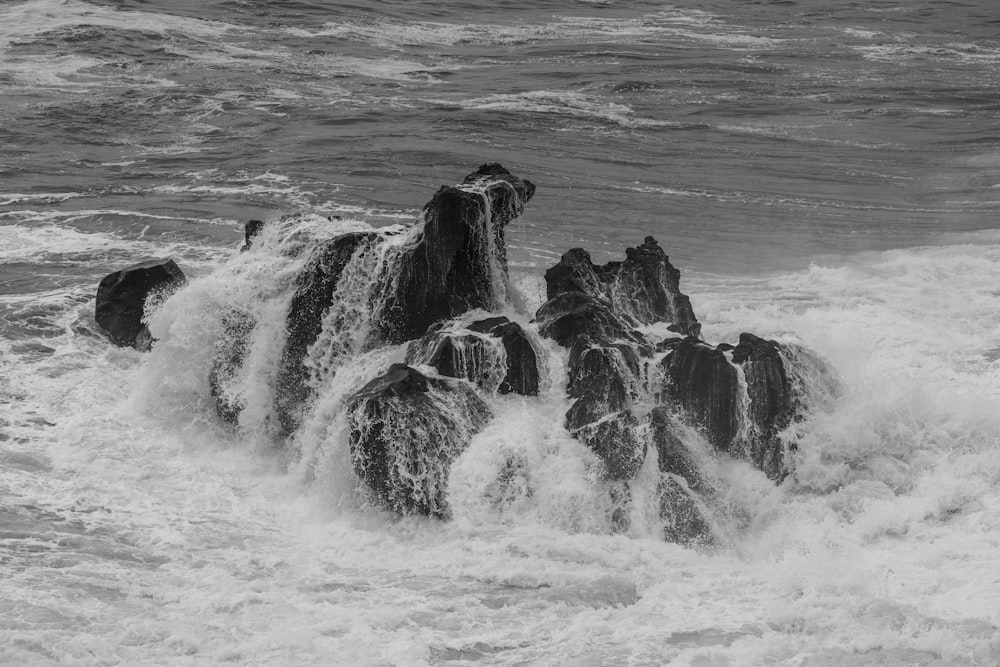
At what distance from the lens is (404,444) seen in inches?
463

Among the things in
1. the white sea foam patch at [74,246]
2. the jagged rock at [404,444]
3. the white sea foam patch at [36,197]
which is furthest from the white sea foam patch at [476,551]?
the white sea foam patch at [36,197]

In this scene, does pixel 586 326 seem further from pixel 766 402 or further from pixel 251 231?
pixel 251 231

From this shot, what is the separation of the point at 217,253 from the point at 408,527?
8.26 metres

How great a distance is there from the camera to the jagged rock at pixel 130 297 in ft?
50.8

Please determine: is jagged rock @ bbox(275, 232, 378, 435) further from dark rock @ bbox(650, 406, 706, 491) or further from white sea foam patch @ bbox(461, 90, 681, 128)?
white sea foam patch @ bbox(461, 90, 681, 128)

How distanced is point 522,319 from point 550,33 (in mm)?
24307

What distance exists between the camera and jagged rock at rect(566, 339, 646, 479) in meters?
11.6

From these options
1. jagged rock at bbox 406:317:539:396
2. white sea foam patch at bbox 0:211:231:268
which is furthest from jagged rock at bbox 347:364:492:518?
white sea foam patch at bbox 0:211:231:268

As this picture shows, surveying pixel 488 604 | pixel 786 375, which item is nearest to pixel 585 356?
pixel 786 375

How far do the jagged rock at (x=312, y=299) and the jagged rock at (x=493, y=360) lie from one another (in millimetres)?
1572

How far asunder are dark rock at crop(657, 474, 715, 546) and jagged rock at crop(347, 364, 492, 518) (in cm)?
196

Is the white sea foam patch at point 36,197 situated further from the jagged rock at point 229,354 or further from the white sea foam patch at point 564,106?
the white sea foam patch at point 564,106

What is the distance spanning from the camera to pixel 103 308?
51.2 feet

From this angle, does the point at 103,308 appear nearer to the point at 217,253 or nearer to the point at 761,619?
the point at 217,253
